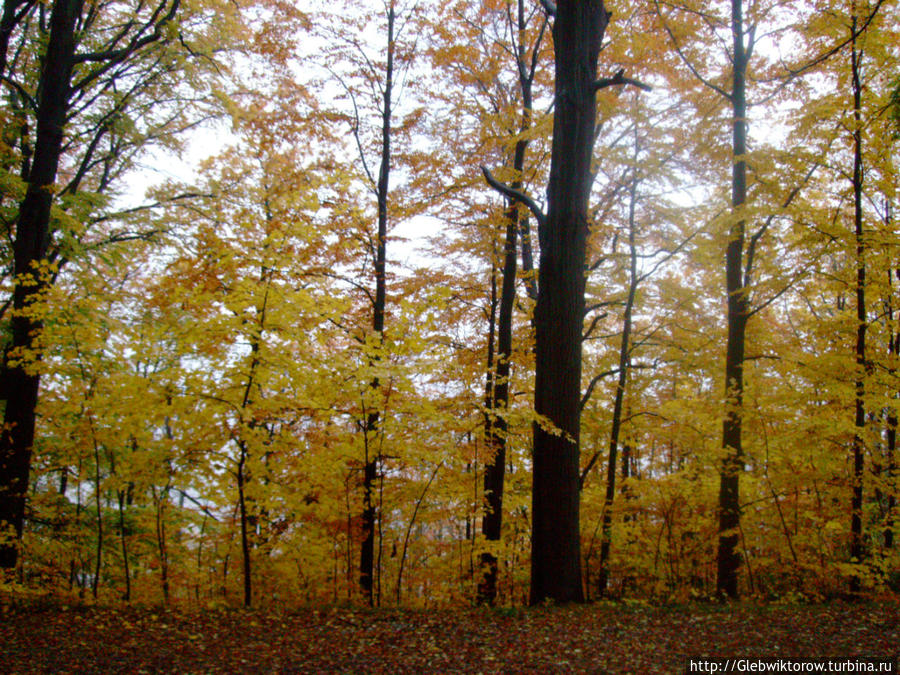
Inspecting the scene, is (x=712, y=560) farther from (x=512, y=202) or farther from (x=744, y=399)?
(x=512, y=202)

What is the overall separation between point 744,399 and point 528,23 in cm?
748

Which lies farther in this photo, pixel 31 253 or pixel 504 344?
pixel 504 344

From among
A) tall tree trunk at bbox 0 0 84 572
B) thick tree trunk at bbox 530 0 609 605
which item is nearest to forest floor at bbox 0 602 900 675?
thick tree trunk at bbox 530 0 609 605

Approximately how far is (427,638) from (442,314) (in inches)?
240

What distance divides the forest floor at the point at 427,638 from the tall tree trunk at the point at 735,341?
2.73 meters

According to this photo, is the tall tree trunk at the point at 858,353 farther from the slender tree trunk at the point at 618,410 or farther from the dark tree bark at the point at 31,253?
the dark tree bark at the point at 31,253

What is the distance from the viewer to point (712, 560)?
970cm

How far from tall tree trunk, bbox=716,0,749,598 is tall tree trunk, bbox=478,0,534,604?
3236 mm

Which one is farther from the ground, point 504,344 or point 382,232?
point 382,232

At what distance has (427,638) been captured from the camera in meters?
3.82

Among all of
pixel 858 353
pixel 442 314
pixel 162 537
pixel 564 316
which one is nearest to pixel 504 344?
pixel 442 314

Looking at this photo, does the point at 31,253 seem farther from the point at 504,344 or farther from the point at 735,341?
the point at 735,341

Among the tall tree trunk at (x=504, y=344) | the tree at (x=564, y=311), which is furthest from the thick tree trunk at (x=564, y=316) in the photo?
the tall tree trunk at (x=504, y=344)

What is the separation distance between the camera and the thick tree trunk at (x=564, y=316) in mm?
4941
